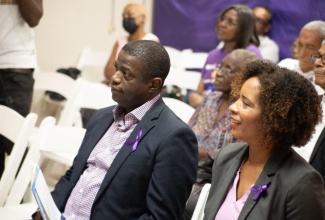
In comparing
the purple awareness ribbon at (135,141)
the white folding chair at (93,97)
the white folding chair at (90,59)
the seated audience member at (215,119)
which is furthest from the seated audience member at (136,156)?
the white folding chair at (90,59)

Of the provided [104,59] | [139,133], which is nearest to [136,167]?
[139,133]

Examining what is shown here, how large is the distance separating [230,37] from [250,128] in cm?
236

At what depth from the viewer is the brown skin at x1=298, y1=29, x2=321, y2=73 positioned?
3.42 m

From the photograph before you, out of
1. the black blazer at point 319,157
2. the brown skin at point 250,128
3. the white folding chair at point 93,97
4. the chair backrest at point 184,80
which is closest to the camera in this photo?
the brown skin at point 250,128

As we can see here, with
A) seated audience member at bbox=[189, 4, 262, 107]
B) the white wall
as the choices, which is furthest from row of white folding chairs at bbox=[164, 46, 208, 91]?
the white wall

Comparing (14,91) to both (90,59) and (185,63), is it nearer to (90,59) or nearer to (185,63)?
(90,59)

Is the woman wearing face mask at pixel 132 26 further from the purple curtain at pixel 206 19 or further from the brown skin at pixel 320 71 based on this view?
the brown skin at pixel 320 71

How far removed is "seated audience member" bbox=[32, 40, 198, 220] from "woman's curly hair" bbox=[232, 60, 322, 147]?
0.36 metres

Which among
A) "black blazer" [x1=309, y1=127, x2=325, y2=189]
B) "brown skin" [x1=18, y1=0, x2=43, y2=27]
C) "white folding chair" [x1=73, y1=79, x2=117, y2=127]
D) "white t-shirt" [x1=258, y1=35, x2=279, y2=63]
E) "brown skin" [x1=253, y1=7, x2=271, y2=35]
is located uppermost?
"brown skin" [x1=253, y1=7, x2=271, y2=35]

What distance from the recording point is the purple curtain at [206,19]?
4.97m

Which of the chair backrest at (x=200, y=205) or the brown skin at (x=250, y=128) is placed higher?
the brown skin at (x=250, y=128)

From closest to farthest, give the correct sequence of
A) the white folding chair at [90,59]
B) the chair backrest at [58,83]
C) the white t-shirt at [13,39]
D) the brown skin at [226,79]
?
the brown skin at [226,79] < the white t-shirt at [13,39] < the chair backrest at [58,83] < the white folding chair at [90,59]

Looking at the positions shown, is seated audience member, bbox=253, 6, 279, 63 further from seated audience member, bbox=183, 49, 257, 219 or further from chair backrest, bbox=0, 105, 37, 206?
chair backrest, bbox=0, 105, 37, 206

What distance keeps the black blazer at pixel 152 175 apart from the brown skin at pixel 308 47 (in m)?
1.49
